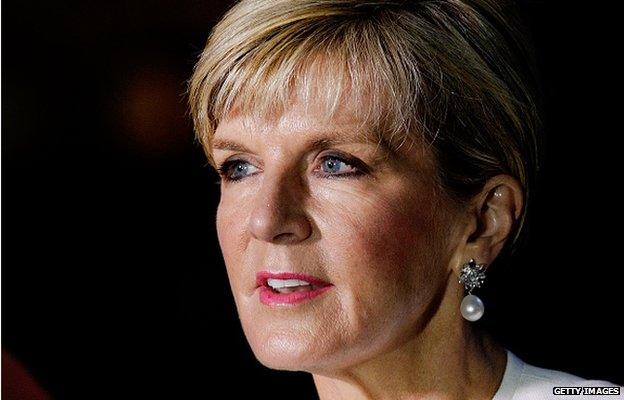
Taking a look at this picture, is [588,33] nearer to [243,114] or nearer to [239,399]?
[243,114]

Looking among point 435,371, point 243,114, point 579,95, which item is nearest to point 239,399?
point 435,371

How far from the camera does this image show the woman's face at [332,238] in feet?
3.60

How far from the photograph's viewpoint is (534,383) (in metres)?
1.28

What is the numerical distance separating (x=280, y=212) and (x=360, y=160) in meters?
0.12

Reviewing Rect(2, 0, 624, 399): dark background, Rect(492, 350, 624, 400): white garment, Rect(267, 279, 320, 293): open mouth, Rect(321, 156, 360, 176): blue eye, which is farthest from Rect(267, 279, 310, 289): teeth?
Rect(2, 0, 624, 399): dark background

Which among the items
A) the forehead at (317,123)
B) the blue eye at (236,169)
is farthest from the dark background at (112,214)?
the forehead at (317,123)

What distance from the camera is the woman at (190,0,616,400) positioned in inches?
43.2

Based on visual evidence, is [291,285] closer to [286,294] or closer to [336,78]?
[286,294]

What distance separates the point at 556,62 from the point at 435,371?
0.50 m

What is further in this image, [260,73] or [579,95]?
[579,95]

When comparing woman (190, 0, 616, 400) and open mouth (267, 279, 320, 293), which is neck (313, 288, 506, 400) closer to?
woman (190, 0, 616, 400)

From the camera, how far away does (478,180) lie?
46.2 inches

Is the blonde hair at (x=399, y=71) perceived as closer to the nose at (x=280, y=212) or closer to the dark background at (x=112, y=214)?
the nose at (x=280, y=212)

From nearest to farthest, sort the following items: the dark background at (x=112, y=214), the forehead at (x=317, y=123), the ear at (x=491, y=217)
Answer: the forehead at (x=317, y=123) → the ear at (x=491, y=217) → the dark background at (x=112, y=214)
